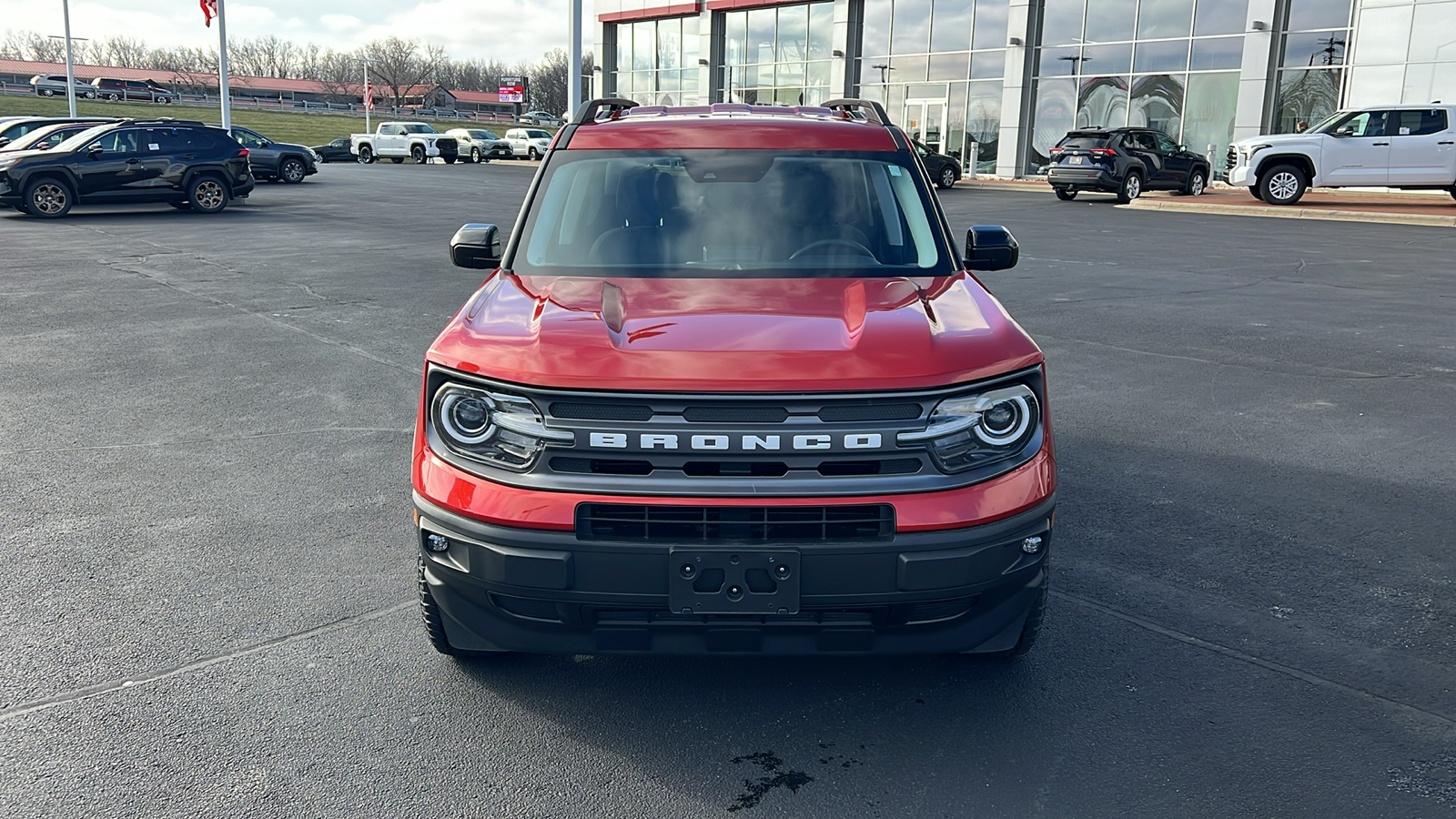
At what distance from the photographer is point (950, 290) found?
372cm

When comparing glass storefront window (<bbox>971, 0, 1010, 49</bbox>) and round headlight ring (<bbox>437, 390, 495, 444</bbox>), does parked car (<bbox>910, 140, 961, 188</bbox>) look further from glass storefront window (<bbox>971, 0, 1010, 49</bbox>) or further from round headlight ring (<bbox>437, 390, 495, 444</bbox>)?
round headlight ring (<bbox>437, 390, 495, 444</bbox>)

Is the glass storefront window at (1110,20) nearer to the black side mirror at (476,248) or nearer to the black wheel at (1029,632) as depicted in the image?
the black side mirror at (476,248)

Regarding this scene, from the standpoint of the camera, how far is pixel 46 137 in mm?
20016

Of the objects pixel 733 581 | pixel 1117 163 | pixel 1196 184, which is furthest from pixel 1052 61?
pixel 733 581

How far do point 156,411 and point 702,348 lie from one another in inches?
200

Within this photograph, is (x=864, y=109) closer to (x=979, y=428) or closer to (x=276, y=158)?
(x=979, y=428)

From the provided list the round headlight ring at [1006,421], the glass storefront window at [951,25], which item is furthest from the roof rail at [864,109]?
the glass storefront window at [951,25]

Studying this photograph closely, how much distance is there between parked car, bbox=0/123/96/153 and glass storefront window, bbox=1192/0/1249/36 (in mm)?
28111

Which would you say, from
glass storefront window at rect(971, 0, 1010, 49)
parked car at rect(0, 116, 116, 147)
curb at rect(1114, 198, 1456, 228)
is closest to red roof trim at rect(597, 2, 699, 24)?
glass storefront window at rect(971, 0, 1010, 49)

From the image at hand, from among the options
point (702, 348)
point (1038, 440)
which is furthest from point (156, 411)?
point (1038, 440)

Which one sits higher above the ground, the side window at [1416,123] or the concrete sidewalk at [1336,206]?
the side window at [1416,123]

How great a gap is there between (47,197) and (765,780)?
20793 mm

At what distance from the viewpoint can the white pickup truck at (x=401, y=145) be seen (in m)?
46.1

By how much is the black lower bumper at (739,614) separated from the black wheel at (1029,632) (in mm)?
111
